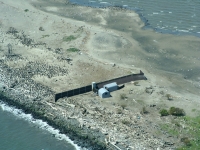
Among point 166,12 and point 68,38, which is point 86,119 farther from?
point 166,12

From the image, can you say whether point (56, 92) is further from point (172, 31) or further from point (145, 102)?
point (172, 31)

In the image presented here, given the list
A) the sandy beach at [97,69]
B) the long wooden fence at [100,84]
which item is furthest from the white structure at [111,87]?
the long wooden fence at [100,84]

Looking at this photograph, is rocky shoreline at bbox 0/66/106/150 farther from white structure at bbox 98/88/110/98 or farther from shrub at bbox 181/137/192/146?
shrub at bbox 181/137/192/146

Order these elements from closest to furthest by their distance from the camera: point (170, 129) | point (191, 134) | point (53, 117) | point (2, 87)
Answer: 1. point (191, 134)
2. point (170, 129)
3. point (53, 117)
4. point (2, 87)

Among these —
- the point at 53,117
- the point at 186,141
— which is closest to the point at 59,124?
the point at 53,117

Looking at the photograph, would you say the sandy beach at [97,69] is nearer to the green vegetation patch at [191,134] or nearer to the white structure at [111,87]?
the green vegetation patch at [191,134]

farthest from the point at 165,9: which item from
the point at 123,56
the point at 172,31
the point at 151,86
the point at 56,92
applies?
the point at 56,92
